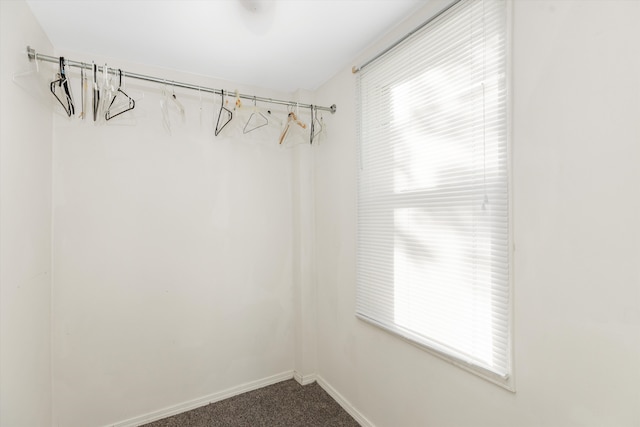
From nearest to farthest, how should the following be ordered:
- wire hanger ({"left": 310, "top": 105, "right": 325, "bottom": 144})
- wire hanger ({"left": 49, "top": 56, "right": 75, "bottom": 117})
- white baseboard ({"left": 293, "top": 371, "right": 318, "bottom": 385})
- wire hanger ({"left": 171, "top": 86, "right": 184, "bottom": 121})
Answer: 1. wire hanger ({"left": 49, "top": 56, "right": 75, "bottom": 117})
2. wire hanger ({"left": 171, "top": 86, "right": 184, "bottom": 121})
3. wire hanger ({"left": 310, "top": 105, "right": 325, "bottom": 144})
4. white baseboard ({"left": 293, "top": 371, "right": 318, "bottom": 385})

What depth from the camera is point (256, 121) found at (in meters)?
2.60

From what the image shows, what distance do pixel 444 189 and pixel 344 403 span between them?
5.75 ft

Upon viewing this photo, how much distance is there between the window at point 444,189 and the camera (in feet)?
4.30

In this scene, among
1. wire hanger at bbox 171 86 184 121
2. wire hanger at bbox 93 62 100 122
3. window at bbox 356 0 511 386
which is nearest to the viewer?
window at bbox 356 0 511 386

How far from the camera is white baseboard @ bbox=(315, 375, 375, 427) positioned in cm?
210

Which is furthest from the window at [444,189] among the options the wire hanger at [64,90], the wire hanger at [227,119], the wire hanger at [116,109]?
the wire hanger at [64,90]

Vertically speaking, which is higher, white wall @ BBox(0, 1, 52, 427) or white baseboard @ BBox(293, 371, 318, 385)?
white wall @ BBox(0, 1, 52, 427)

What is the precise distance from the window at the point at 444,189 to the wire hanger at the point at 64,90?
1.77m

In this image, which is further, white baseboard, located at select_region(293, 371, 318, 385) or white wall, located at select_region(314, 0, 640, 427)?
white baseboard, located at select_region(293, 371, 318, 385)

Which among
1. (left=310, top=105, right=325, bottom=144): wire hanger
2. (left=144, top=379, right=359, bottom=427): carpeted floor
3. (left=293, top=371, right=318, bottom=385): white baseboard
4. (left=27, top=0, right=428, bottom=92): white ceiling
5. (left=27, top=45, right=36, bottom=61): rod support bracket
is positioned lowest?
(left=144, top=379, right=359, bottom=427): carpeted floor

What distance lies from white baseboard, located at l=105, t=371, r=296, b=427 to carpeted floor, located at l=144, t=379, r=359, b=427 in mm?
33

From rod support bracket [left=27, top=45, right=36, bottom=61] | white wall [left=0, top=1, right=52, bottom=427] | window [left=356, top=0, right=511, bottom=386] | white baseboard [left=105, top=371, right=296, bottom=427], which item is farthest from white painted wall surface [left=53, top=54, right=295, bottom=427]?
window [left=356, top=0, right=511, bottom=386]

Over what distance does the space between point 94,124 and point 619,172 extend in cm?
268

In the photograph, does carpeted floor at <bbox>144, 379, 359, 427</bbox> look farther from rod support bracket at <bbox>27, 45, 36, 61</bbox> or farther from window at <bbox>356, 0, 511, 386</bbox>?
rod support bracket at <bbox>27, 45, 36, 61</bbox>
